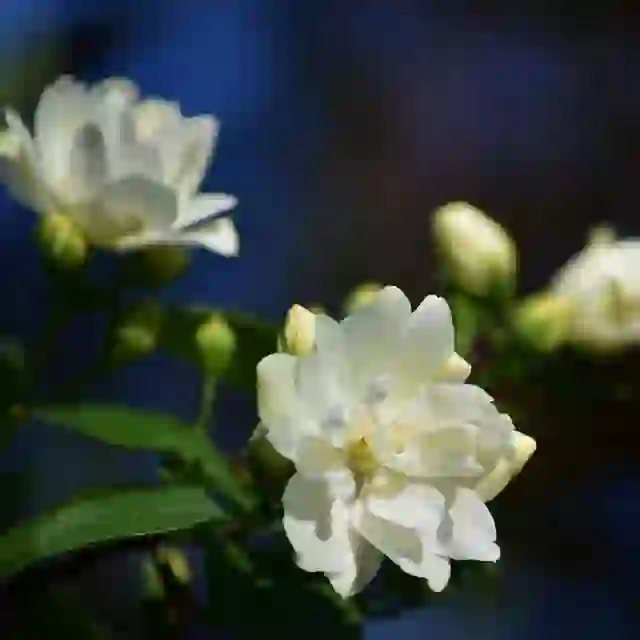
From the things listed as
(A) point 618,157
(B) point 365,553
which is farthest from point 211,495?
(A) point 618,157

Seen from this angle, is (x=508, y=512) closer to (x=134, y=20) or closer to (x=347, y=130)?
(x=347, y=130)

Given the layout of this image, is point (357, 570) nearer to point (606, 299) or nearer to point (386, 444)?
point (386, 444)

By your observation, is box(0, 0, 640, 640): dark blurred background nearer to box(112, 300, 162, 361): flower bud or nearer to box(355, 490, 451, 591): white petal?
box(112, 300, 162, 361): flower bud

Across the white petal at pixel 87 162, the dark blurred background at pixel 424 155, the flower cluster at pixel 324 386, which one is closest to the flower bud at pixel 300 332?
the flower cluster at pixel 324 386

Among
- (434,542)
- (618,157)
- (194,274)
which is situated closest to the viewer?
(434,542)

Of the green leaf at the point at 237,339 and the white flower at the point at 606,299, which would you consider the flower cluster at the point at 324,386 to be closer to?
the green leaf at the point at 237,339

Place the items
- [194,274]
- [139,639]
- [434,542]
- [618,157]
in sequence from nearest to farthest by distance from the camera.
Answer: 1. [434,542]
2. [139,639]
3. [194,274]
4. [618,157]

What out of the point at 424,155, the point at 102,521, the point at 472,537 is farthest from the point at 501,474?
the point at 424,155
